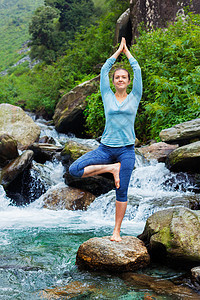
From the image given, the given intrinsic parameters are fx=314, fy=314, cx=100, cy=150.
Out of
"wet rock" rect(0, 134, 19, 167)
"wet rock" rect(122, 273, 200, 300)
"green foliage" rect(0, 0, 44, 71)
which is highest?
"green foliage" rect(0, 0, 44, 71)

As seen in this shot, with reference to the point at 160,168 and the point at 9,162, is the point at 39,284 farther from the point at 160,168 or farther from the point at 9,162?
the point at 9,162

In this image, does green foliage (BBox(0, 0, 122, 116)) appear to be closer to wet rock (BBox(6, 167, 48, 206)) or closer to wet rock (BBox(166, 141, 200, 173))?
wet rock (BBox(6, 167, 48, 206))

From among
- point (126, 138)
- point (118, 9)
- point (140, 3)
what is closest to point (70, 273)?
point (126, 138)

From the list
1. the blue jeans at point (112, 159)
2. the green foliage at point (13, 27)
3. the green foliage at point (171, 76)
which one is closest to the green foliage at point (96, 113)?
the green foliage at point (171, 76)

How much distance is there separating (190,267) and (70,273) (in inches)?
62.7

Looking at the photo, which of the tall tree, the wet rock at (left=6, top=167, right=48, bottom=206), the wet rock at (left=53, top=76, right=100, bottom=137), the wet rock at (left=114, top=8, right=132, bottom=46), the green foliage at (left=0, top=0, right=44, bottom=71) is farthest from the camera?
→ the green foliage at (left=0, top=0, right=44, bottom=71)

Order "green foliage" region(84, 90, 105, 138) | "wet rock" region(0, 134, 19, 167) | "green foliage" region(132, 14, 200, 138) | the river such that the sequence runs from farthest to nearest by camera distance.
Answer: "green foliage" region(84, 90, 105, 138) < "green foliage" region(132, 14, 200, 138) < "wet rock" region(0, 134, 19, 167) < the river

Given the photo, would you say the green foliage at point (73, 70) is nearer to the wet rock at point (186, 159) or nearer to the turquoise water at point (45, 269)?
the wet rock at point (186, 159)

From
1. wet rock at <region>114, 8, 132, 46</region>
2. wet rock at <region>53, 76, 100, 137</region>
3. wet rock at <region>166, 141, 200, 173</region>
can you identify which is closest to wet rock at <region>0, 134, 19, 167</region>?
wet rock at <region>166, 141, 200, 173</region>

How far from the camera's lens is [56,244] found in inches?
220

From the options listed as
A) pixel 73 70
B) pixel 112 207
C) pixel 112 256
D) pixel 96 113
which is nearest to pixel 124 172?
pixel 112 256

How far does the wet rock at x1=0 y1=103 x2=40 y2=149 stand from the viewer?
43.7 ft

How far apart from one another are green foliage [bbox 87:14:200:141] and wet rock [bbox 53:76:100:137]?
134 inches

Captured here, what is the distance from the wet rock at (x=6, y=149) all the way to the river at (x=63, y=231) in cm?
91
